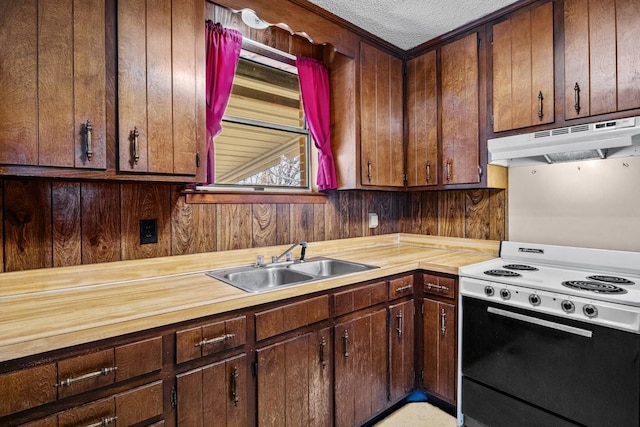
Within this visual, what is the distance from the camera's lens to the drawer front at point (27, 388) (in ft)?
3.12

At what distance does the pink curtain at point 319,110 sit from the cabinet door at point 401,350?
990 mm

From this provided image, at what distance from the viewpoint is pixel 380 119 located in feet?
8.36

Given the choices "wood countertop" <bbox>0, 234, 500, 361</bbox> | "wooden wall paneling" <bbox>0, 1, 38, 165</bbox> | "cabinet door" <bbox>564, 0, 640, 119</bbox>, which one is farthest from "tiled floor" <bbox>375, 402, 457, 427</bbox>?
"wooden wall paneling" <bbox>0, 1, 38, 165</bbox>

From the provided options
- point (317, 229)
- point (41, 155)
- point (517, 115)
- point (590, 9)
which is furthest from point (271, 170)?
point (590, 9)

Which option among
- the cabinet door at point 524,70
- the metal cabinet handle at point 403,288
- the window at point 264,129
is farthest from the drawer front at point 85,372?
the cabinet door at point 524,70

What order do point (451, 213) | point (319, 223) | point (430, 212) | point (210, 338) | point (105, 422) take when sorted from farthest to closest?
1. point (430, 212)
2. point (451, 213)
3. point (319, 223)
4. point (210, 338)
5. point (105, 422)

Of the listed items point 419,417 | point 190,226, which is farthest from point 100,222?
point 419,417

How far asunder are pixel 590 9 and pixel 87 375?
9.33ft

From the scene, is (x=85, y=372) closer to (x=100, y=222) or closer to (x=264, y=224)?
(x=100, y=222)

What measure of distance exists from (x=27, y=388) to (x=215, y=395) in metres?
0.61

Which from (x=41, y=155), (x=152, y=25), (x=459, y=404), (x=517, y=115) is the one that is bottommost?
(x=459, y=404)

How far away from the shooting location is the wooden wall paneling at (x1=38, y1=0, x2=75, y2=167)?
48.9 inches

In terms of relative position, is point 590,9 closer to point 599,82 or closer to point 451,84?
point 599,82

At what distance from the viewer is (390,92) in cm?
263
